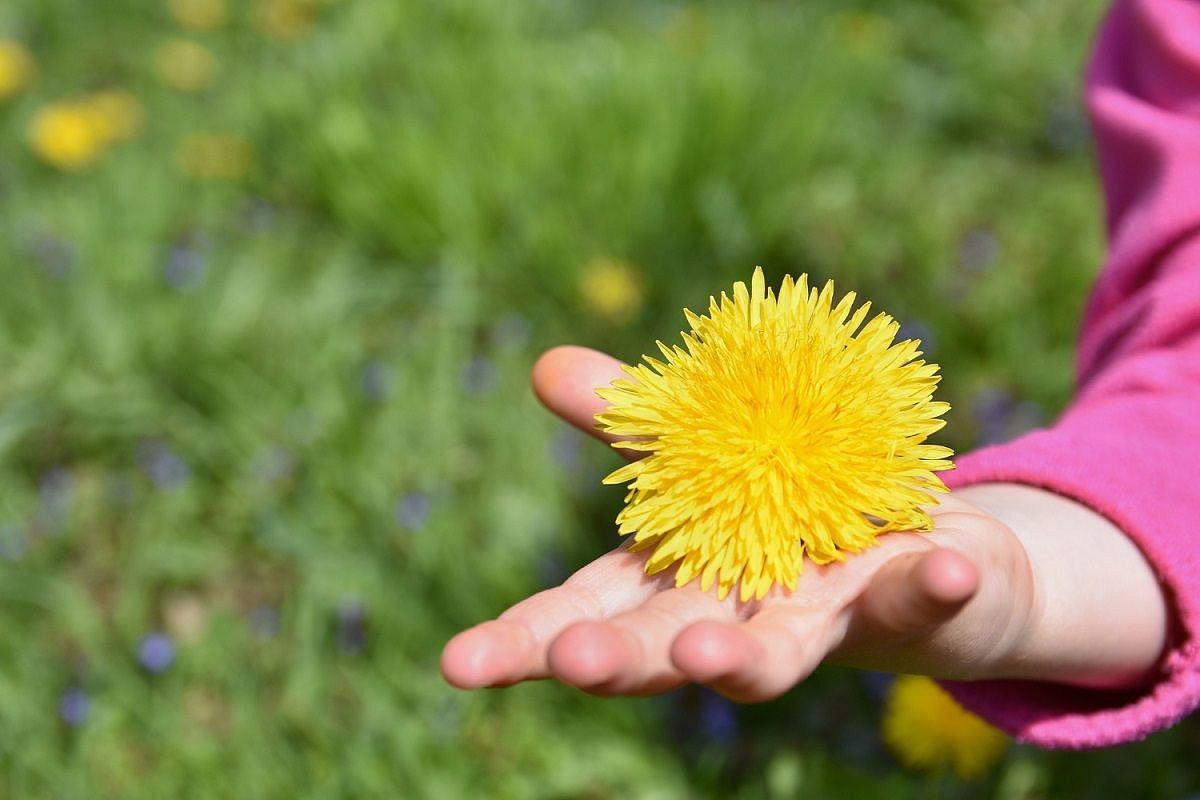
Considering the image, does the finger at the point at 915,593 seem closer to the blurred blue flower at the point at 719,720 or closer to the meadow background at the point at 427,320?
the meadow background at the point at 427,320

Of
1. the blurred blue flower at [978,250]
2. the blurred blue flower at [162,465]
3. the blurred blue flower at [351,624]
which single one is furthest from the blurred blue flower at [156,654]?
the blurred blue flower at [978,250]

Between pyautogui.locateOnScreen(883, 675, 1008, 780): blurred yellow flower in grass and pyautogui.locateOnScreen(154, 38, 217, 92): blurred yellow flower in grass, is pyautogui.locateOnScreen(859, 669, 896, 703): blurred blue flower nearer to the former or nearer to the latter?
pyautogui.locateOnScreen(883, 675, 1008, 780): blurred yellow flower in grass

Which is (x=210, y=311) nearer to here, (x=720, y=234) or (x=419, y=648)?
(x=419, y=648)

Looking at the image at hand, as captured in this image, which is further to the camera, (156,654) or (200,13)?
(200,13)

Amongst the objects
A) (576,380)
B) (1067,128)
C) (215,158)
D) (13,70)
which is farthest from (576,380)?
(13,70)

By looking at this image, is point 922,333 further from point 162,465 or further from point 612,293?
point 162,465

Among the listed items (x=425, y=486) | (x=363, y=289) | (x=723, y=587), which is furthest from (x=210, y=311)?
(x=723, y=587)
